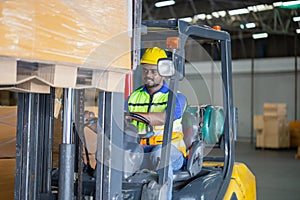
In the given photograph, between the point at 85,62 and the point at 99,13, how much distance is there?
255 millimetres

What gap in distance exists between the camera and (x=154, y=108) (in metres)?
3.58

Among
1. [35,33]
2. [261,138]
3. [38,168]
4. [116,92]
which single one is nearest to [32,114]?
[38,168]

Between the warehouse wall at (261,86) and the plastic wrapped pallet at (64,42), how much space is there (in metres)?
19.4

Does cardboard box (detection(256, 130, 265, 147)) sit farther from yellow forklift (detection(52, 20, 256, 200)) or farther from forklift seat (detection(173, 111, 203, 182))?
forklift seat (detection(173, 111, 203, 182))

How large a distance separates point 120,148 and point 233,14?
56.6 ft

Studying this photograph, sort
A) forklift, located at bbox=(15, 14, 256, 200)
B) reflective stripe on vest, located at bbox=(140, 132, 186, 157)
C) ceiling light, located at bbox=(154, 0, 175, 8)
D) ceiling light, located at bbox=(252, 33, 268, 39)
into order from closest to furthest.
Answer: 1. forklift, located at bbox=(15, 14, 256, 200)
2. reflective stripe on vest, located at bbox=(140, 132, 186, 157)
3. ceiling light, located at bbox=(154, 0, 175, 8)
4. ceiling light, located at bbox=(252, 33, 268, 39)

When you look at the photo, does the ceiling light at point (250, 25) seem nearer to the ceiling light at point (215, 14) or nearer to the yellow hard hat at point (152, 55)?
the ceiling light at point (215, 14)

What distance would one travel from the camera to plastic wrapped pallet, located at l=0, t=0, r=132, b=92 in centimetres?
208

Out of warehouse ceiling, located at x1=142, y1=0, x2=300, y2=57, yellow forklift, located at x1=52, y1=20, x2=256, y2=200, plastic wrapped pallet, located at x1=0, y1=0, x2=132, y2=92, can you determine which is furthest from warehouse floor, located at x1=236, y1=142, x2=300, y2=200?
plastic wrapped pallet, located at x1=0, y1=0, x2=132, y2=92

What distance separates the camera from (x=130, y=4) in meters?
2.57

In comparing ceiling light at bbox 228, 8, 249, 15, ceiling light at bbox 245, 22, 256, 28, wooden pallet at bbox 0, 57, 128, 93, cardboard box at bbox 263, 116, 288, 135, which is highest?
ceiling light at bbox 228, 8, 249, 15

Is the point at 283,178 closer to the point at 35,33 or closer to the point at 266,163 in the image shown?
the point at 266,163

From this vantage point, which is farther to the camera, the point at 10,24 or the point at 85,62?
the point at 85,62

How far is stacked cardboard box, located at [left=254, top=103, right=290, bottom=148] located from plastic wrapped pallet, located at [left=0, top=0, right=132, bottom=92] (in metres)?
15.9
